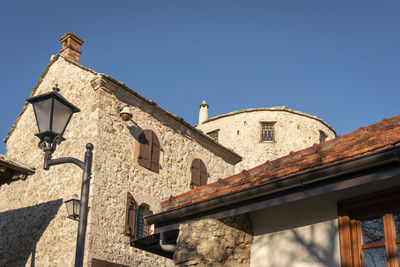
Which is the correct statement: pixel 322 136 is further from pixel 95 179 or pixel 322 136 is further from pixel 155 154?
pixel 95 179

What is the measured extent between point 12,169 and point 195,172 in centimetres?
648

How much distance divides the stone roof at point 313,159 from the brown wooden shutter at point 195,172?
8966mm

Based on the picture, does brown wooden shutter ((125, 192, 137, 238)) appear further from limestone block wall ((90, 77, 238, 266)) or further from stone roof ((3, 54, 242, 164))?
stone roof ((3, 54, 242, 164))

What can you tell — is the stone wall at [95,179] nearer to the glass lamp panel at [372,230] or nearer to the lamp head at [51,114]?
the lamp head at [51,114]

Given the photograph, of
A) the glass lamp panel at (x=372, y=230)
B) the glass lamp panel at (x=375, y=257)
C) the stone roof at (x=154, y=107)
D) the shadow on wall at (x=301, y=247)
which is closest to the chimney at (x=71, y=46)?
the stone roof at (x=154, y=107)

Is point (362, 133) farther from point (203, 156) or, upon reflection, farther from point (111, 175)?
point (203, 156)

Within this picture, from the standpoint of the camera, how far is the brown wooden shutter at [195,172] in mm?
15695

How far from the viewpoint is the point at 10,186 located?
15.4 m

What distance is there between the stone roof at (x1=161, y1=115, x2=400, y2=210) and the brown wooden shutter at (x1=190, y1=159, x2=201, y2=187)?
897 centimetres

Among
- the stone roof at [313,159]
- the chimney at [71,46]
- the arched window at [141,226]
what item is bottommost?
the stone roof at [313,159]

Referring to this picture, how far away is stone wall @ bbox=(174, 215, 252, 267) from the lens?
5.78m

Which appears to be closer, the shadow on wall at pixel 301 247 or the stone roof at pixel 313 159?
the stone roof at pixel 313 159

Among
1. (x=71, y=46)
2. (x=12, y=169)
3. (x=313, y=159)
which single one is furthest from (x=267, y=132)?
(x=313, y=159)

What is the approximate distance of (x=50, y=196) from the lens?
13.4 metres
